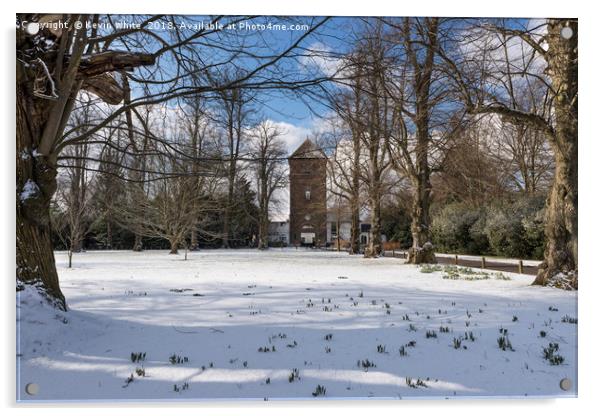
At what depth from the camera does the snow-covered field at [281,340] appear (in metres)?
2.08

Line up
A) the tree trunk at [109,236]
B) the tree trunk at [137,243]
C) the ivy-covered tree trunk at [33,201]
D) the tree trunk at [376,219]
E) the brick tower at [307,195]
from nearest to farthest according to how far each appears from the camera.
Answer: the ivy-covered tree trunk at [33,201] → the brick tower at [307,195] → the tree trunk at [109,236] → the tree trunk at [137,243] → the tree trunk at [376,219]

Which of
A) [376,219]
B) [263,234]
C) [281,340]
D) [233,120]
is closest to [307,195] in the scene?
[263,234]

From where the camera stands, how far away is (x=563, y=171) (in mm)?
3770

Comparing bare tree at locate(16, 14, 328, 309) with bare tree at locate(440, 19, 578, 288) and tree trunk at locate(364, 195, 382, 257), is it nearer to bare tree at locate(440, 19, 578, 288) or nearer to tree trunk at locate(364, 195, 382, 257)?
bare tree at locate(440, 19, 578, 288)

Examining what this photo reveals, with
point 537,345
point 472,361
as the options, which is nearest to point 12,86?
point 472,361

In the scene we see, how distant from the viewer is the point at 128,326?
246cm

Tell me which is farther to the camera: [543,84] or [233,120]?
[543,84]

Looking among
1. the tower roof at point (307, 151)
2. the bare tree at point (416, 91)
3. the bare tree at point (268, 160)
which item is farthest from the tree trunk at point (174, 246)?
the bare tree at point (416, 91)

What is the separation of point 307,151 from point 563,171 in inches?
113

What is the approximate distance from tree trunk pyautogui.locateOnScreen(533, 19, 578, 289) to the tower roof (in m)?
2.18

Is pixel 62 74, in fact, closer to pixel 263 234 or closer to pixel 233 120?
pixel 233 120

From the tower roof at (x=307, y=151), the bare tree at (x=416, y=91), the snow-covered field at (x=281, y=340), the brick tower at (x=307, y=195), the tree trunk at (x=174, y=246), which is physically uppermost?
the bare tree at (x=416, y=91)

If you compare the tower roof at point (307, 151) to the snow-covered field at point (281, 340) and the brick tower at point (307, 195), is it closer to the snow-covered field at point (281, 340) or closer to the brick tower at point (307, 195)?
the brick tower at point (307, 195)
